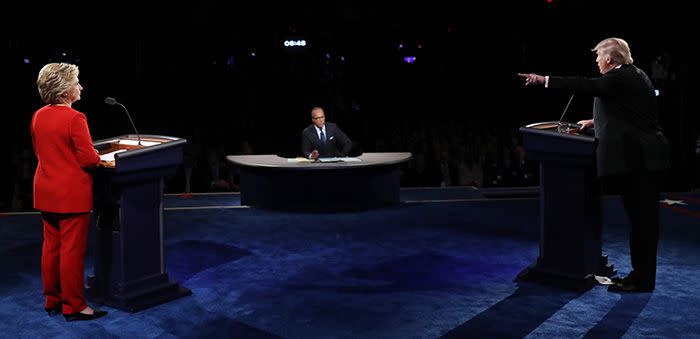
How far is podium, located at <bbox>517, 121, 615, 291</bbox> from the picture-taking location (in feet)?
13.1

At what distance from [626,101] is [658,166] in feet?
1.21

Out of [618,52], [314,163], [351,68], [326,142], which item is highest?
[351,68]

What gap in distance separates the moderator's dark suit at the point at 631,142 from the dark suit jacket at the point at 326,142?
363 centimetres

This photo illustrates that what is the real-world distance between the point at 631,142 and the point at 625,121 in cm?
11

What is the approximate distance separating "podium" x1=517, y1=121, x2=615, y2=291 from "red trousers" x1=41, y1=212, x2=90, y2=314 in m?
2.33

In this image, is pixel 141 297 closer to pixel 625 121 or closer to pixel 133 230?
pixel 133 230

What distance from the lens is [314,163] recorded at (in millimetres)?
6828

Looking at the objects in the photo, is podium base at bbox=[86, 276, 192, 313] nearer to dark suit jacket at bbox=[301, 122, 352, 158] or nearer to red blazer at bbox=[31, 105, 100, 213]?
red blazer at bbox=[31, 105, 100, 213]

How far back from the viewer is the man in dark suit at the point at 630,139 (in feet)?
12.4

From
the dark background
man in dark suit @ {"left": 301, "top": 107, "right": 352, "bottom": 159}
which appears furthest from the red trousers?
the dark background

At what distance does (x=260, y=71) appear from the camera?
11703 millimetres

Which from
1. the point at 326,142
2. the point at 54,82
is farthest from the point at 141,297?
the point at 326,142

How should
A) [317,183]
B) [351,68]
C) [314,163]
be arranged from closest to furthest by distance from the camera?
[317,183]
[314,163]
[351,68]

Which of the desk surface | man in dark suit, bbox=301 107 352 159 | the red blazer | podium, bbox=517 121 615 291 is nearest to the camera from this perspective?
the red blazer
